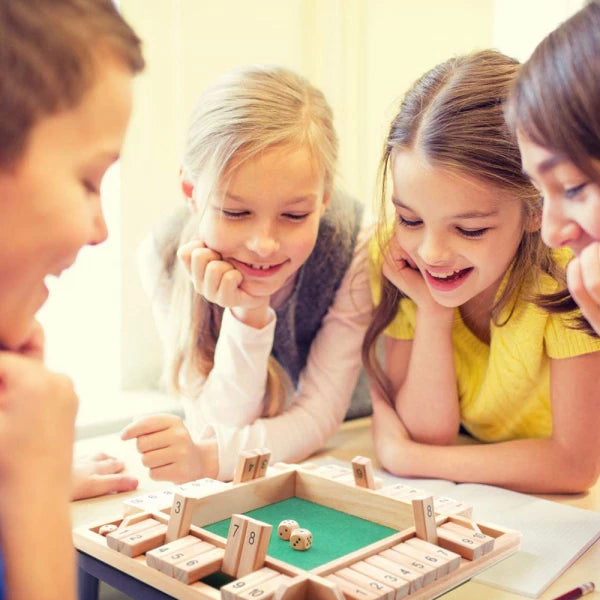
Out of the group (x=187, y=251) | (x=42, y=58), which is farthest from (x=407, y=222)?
(x=42, y=58)

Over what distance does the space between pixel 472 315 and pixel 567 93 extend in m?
0.62

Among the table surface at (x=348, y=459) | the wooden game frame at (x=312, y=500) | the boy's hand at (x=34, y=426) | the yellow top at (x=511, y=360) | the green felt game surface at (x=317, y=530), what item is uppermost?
the boy's hand at (x=34, y=426)

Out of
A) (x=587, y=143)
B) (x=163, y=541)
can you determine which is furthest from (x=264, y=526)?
(x=587, y=143)

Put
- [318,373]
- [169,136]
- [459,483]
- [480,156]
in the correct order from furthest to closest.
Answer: [169,136] → [318,373] → [459,483] → [480,156]

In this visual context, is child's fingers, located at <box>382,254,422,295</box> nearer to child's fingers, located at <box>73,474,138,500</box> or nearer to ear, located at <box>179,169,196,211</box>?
ear, located at <box>179,169,196,211</box>

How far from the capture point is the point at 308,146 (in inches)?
42.8

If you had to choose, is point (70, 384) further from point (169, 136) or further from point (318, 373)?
point (169, 136)

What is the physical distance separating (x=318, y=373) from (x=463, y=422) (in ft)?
0.80

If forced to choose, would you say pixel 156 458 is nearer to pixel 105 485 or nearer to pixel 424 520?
pixel 105 485

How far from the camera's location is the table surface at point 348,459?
75 cm

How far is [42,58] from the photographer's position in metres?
0.48

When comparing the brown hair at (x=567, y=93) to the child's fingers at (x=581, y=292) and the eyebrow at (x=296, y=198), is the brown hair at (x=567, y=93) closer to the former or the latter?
the child's fingers at (x=581, y=292)

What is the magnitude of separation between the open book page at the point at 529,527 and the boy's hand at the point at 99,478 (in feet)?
0.99

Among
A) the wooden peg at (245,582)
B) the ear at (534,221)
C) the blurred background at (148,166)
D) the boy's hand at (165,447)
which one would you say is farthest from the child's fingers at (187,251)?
the wooden peg at (245,582)
